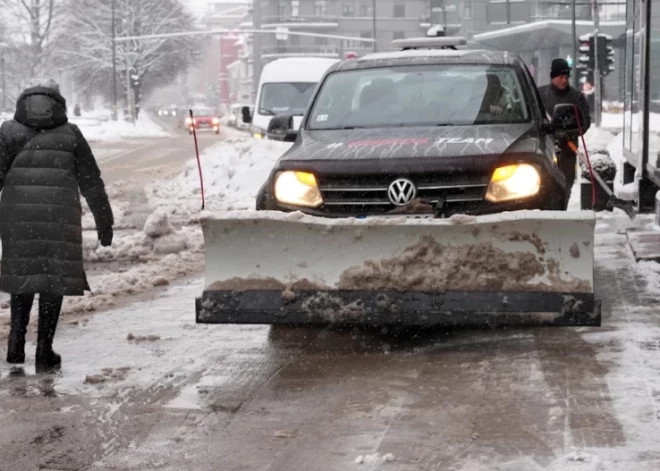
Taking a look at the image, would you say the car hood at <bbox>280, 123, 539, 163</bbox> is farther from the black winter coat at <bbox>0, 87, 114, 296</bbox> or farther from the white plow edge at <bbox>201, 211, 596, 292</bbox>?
the black winter coat at <bbox>0, 87, 114, 296</bbox>

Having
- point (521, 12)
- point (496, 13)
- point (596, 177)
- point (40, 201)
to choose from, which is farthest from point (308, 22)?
point (40, 201)

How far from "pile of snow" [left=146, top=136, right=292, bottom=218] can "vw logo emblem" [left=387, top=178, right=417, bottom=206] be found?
9.43 meters

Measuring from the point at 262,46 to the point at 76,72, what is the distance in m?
28.7

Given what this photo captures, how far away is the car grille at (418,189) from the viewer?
7.16 metres

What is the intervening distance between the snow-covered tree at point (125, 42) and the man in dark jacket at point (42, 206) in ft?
257

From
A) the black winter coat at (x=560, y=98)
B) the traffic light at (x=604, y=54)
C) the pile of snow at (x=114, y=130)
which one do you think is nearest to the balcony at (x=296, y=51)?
the pile of snow at (x=114, y=130)

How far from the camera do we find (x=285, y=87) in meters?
27.7

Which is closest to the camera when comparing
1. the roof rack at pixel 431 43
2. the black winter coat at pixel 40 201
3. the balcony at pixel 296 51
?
the black winter coat at pixel 40 201

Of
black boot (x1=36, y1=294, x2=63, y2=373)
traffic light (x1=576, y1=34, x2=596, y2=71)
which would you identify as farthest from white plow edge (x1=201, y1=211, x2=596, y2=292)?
traffic light (x1=576, y1=34, x2=596, y2=71)

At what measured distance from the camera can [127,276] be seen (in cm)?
1058

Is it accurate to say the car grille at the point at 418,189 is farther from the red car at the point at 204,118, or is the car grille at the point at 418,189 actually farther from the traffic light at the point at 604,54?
the red car at the point at 204,118

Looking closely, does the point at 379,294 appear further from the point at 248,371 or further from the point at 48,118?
the point at 48,118

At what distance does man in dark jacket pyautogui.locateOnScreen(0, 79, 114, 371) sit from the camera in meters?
7.03

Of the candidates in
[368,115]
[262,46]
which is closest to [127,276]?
[368,115]
